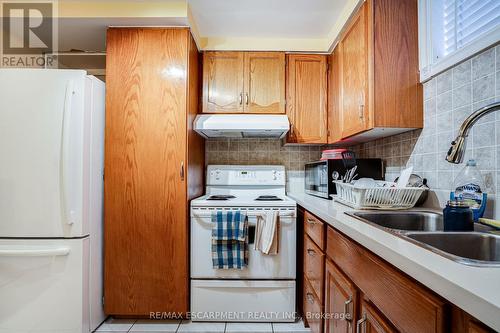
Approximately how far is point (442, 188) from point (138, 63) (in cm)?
206

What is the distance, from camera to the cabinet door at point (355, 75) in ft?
5.09

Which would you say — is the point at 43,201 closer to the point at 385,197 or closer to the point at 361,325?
the point at 361,325

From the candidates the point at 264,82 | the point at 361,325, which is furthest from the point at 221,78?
the point at 361,325

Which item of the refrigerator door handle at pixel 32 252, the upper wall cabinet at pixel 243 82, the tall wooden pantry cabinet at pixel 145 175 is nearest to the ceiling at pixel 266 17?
the upper wall cabinet at pixel 243 82

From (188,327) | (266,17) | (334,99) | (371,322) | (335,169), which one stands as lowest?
Result: (188,327)

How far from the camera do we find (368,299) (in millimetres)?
890

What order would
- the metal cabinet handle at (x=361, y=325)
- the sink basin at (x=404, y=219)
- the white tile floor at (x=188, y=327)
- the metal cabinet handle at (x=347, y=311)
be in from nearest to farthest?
1. the metal cabinet handle at (x=361, y=325)
2. the metal cabinet handle at (x=347, y=311)
3. the sink basin at (x=404, y=219)
4. the white tile floor at (x=188, y=327)

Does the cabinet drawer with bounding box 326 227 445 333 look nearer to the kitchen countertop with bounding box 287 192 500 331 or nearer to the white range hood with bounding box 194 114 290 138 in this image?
the kitchen countertop with bounding box 287 192 500 331

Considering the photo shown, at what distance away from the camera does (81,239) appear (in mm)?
1572

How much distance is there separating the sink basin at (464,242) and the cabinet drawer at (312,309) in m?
0.78

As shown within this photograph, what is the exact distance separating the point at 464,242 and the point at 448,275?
1.49ft

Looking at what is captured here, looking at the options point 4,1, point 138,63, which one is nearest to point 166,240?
point 138,63

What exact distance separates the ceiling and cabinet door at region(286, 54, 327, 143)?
0.75 ft

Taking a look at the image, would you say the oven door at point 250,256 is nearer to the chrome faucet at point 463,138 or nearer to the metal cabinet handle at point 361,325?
the metal cabinet handle at point 361,325
